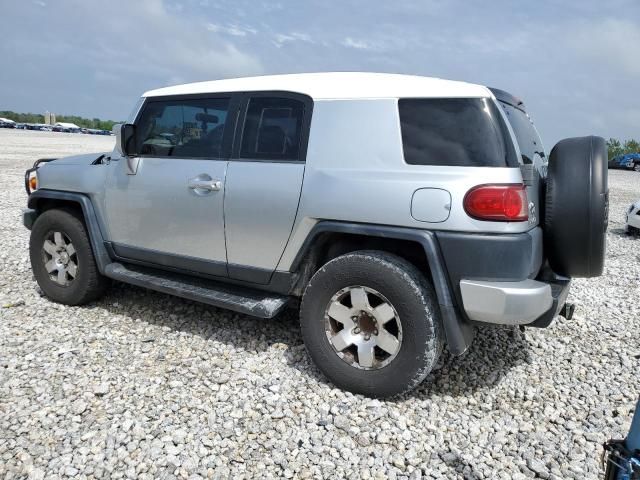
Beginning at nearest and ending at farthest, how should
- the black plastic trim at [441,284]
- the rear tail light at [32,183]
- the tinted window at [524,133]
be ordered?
1. the black plastic trim at [441,284]
2. the tinted window at [524,133]
3. the rear tail light at [32,183]

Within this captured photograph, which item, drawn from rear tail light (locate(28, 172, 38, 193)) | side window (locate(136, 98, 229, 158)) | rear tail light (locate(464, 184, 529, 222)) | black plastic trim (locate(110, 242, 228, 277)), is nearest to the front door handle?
side window (locate(136, 98, 229, 158))

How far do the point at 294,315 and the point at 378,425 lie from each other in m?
1.71

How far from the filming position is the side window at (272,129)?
336cm

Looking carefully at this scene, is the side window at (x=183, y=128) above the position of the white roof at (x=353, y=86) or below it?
below

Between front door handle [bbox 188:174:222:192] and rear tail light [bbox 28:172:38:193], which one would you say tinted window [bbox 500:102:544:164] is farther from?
rear tail light [bbox 28:172:38:193]

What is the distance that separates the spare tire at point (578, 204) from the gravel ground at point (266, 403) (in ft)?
3.16

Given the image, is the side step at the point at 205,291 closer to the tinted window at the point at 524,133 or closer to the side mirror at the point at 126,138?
the side mirror at the point at 126,138

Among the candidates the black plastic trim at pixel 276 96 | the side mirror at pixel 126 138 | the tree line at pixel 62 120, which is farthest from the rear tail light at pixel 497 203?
the tree line at pixel 62 120

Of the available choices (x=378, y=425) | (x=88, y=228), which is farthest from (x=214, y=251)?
(x=378, y=425)

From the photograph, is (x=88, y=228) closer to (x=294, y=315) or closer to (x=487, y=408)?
(x=294, y=315)

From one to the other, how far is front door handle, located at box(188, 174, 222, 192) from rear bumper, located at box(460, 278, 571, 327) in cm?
177

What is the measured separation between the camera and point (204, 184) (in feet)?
11.7

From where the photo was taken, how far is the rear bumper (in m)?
2.69

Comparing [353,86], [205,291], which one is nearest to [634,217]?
[353,86]
